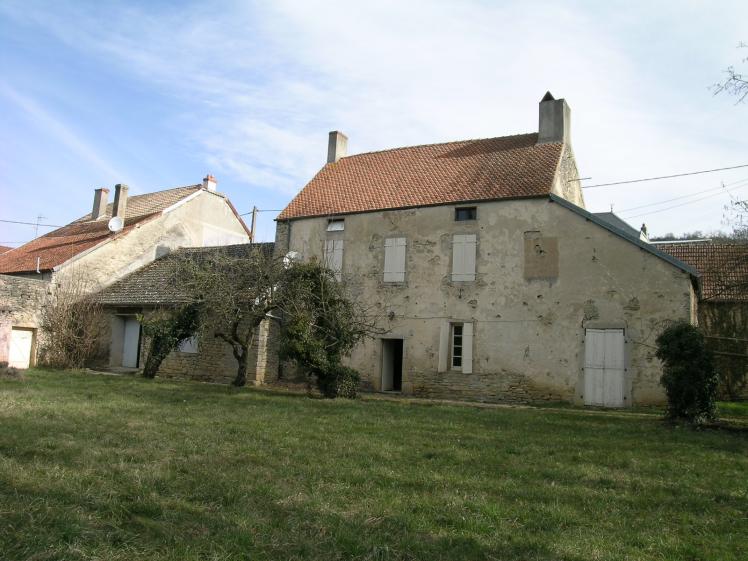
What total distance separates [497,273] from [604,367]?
3900 mm

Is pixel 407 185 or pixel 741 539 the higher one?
pixel 407 185

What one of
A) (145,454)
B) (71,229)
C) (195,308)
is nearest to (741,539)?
(145,454)

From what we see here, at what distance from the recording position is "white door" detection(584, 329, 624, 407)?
1538 centimetres

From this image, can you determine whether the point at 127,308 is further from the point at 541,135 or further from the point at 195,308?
the point at 541,135

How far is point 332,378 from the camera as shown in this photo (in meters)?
14.2

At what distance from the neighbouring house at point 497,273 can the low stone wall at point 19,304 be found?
8.45 metres

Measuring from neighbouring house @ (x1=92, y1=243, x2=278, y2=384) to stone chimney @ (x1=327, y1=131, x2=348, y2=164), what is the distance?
445 cm

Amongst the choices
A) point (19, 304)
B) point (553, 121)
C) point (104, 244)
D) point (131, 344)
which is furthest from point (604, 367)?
point (19, 304)

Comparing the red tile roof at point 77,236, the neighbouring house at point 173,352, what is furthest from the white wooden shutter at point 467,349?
the red tile roof at point 77,236

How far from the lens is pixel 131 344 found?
877 inches

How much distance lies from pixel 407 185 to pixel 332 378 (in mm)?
8151

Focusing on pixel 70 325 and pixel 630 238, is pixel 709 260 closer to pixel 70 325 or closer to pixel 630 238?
pixel 630 238

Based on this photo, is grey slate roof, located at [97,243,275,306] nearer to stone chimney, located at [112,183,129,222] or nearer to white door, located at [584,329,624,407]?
stone chimney, located at [112,183,129,222]

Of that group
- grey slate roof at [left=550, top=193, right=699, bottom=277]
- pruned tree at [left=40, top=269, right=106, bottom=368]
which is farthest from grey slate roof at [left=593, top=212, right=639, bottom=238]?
pruned tree at [left=40, top=269, right=106, bottom=368]
